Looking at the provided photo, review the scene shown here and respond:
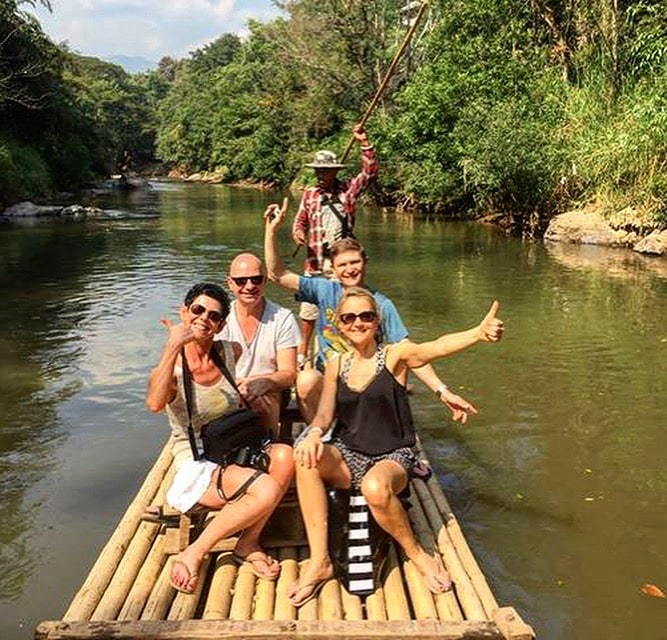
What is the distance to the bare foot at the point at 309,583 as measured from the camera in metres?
3.32

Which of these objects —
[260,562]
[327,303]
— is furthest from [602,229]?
[260,562]

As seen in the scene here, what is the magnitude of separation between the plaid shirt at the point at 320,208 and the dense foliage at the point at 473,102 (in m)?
9.93

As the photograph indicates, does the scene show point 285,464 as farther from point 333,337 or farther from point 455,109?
point 455,109

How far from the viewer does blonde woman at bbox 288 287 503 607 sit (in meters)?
3.43

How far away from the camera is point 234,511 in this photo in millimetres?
3574

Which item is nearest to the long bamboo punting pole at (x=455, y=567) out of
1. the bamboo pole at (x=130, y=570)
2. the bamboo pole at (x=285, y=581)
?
the bamboo pole at (x=285, y=581)

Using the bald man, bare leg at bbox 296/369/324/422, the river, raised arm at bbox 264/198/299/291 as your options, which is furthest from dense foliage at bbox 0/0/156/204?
bare leg at bbox 296/369/324/422

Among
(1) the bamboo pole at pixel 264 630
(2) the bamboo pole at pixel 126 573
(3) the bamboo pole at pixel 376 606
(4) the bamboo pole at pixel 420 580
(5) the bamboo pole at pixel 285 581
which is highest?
(1) the bamboo pole at pixel 264 630

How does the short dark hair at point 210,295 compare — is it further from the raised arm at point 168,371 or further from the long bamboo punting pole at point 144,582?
the long bamboo punting pole at point 144,582

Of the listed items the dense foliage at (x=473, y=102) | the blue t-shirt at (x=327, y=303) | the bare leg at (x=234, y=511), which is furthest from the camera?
the dense foliage at (x=473, y=102)

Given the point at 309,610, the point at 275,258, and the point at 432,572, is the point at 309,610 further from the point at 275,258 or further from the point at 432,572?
the point at 275,258

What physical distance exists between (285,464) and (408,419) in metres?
0.65

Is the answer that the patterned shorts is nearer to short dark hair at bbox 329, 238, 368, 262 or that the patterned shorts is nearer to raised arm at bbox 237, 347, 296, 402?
raised arm at bbox 237, 347, 296, 402

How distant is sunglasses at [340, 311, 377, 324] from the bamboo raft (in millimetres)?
1068
